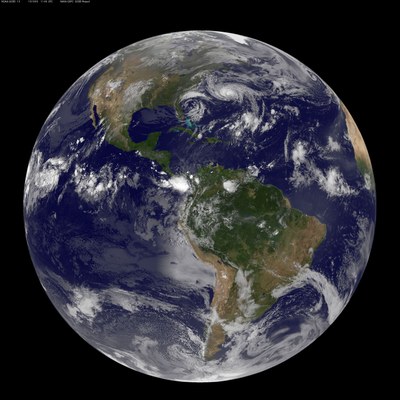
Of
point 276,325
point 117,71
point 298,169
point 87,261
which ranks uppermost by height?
point 117,71

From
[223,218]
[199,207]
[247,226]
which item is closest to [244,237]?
[247,226]

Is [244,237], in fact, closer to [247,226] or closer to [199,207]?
[247,226]

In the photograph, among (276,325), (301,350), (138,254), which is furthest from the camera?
(301,350)

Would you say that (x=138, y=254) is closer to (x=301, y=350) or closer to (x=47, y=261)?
(x=47, y=261)

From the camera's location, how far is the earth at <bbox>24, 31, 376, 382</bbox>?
668cm

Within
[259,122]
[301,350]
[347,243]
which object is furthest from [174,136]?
[301,350]

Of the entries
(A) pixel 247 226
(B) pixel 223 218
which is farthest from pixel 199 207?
(A) pixel 247 226

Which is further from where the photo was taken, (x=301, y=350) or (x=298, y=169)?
(x=301, y=350)

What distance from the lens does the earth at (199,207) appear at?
6.68 metres

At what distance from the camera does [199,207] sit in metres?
6.62

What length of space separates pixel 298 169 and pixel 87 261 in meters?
2.09

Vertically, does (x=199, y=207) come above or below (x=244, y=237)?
above

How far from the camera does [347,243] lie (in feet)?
23.9

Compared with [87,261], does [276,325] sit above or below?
below
